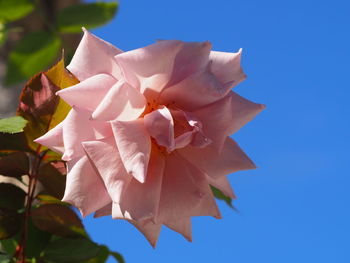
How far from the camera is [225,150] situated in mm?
423

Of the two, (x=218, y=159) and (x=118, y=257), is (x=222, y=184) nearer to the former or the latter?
(x=218, y=159)

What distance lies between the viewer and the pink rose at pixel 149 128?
0.37m

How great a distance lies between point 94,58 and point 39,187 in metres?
0.21

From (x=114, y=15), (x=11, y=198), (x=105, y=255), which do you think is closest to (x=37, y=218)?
(x=11, y=198)

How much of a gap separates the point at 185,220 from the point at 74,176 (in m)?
0.11

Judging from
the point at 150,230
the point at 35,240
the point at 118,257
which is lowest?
the point at 118,257

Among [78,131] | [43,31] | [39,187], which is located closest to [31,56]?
[43,31]

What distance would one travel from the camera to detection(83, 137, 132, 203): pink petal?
1.21ft

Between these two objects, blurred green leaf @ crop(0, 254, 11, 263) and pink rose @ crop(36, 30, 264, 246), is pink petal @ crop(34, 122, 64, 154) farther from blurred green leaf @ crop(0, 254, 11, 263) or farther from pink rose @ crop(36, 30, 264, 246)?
blurred green leaf @ crop(0, 254, 11, 263)

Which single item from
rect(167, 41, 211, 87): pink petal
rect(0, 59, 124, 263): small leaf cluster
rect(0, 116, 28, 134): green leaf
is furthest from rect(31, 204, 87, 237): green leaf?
rect(167, 41, 211, 87): pink petal

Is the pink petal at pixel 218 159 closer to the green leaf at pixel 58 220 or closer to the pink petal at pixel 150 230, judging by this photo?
the pink petal at pixel 150 230

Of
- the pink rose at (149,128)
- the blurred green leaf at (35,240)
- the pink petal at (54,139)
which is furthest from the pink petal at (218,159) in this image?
the blurred green leaf at (35,240)

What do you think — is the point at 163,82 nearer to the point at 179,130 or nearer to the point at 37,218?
the point at 179,130

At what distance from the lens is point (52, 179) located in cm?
50
